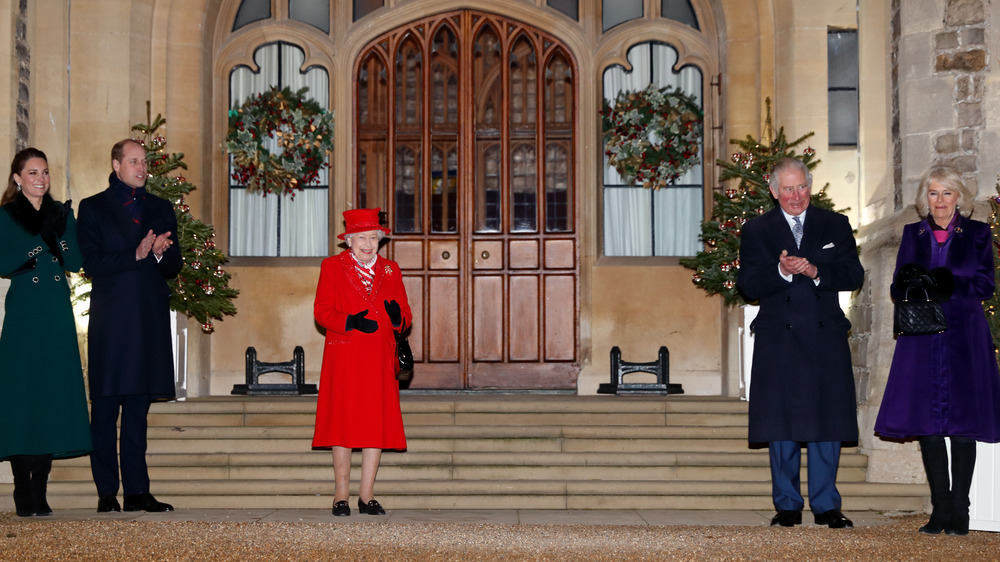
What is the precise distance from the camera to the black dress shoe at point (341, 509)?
5992 millimetres

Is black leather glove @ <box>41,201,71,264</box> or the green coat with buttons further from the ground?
black leather glove @ <box>41,201,71,264</box>

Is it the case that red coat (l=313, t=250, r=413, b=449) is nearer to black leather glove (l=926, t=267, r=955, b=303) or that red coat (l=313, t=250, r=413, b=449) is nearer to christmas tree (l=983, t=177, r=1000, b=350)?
black leather glove (l=926, t=267, r=955, b=303)

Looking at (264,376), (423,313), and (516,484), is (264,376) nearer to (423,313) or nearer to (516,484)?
(423,313)

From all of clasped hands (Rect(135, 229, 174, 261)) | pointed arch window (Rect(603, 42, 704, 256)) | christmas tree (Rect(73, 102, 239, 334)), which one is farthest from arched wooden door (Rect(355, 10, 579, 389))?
clasped hands (Rect(135, 229, 174, 261))

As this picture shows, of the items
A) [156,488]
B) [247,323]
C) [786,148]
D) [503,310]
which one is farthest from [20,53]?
[786,148]

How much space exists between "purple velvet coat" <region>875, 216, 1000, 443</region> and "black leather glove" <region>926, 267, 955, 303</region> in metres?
0.08

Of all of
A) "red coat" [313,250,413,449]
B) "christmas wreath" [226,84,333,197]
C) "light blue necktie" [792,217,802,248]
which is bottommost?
"red coat" [313,250,413,449]

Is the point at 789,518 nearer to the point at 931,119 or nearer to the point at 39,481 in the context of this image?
the point at 931,119

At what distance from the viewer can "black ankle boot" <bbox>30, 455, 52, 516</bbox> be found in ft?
19.1

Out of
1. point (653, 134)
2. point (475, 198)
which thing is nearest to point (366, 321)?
point (475, 198)

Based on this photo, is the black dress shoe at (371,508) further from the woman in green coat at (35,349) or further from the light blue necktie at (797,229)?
the light blue necktie at (797,229)

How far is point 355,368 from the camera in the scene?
605 centimetres

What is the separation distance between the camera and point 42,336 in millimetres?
5902

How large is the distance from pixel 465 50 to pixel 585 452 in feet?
14.7
